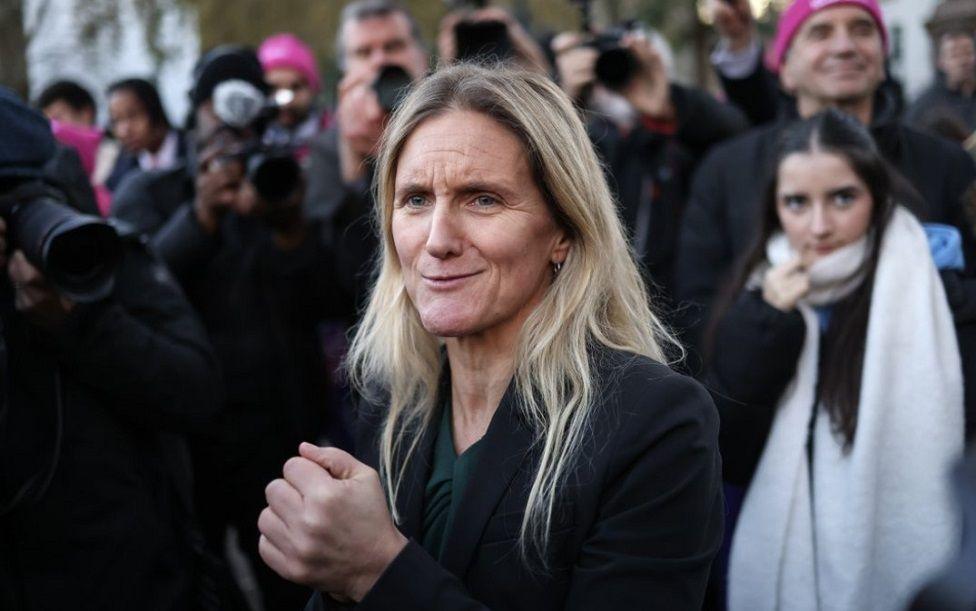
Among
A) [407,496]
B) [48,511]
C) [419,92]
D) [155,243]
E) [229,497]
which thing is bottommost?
[229,497]

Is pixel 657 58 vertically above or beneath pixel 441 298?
above

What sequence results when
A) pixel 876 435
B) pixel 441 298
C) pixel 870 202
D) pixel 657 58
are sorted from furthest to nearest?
1. pixel 657 58
2. pixel 870 202
3. pixel 876 435
4. pixel 441 298

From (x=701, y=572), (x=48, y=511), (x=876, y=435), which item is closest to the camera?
(x=701, y=572)

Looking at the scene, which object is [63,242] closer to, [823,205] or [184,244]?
[184,244]

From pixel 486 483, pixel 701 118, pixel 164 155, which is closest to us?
pixel 486 483

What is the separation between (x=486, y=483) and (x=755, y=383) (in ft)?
4.42

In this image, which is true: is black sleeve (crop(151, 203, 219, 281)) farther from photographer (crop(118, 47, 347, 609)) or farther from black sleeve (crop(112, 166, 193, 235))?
black sleeve (crop(112, 166, 193, 235))

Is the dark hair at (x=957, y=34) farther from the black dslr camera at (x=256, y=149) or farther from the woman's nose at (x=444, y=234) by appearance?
the woman's nose at (x=444, y=234)

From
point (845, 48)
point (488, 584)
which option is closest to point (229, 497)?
point (488, 584)

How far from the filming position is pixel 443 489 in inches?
81.0

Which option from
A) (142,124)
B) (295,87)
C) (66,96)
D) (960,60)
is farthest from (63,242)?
(960,60)

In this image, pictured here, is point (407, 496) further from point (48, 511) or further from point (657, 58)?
point (657, 58)

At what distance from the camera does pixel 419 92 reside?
7.17 feet

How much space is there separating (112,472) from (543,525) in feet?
4.20
